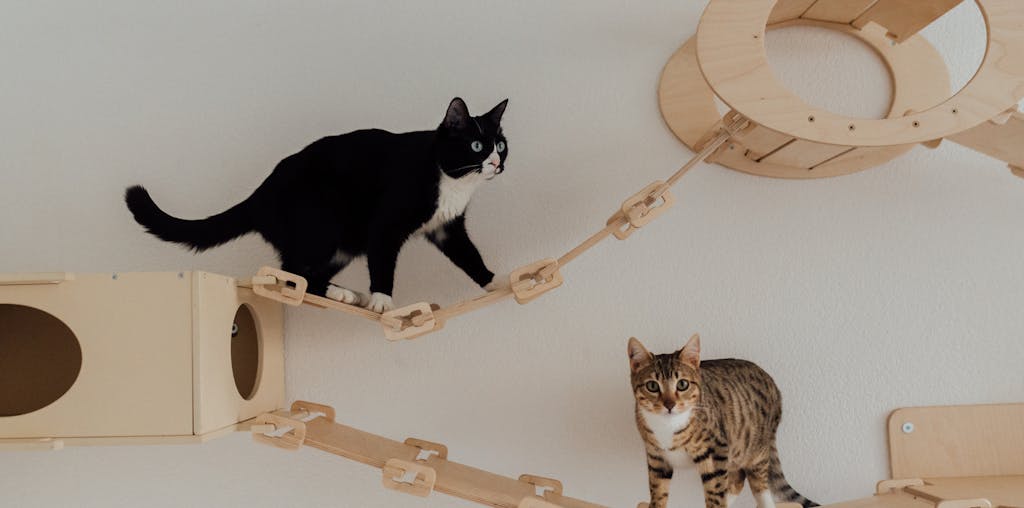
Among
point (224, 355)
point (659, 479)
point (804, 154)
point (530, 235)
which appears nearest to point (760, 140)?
point (804, 154)

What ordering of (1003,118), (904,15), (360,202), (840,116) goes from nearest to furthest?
(840,116)
(1003,118)
(360,202)
(904,15)

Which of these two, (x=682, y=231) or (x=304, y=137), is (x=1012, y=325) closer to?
(x=682, y=231)

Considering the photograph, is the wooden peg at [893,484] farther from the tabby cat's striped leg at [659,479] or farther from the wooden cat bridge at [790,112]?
the wooden cat bridge at [790,112]

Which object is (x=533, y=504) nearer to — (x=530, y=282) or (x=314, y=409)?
(x=530, y=282)

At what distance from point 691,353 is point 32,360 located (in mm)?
1094

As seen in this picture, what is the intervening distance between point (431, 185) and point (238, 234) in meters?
0.34

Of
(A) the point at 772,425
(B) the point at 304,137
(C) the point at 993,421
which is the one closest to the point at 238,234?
(B) the point at 304,137

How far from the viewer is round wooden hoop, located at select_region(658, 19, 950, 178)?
1.35m

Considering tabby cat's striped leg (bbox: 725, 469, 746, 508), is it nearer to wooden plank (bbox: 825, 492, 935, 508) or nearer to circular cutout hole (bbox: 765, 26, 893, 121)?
wooden plank (bbox: 825, 492, 935, 508)

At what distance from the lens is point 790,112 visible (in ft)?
3.29

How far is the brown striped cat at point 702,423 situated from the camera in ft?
3.57

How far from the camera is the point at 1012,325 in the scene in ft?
4.44

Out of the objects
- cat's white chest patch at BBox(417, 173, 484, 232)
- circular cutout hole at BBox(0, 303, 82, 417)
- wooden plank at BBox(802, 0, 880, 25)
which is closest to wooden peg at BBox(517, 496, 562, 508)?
cat's white chest patch at BBox(417, 173, 484, 232)

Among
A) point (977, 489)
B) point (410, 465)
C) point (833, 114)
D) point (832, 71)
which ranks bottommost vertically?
point (977, 489)
